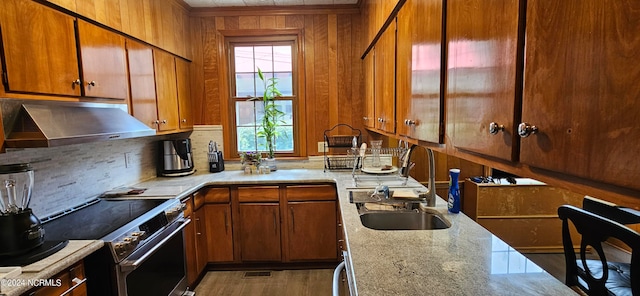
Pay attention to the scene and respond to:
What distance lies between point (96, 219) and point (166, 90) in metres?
1.36

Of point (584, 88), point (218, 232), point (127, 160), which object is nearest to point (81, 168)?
point (127, 160)

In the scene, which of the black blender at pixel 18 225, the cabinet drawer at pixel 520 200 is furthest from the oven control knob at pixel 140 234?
the cabinet drawer at pixel 520 200

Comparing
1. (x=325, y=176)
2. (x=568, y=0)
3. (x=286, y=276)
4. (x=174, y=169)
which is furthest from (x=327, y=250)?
(x=568, y=0)

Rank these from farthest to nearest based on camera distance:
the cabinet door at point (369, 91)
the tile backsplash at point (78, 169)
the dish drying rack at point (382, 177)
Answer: the cabinet door at point (369, 91) → the dish drying rack at point (382, 177) → the tile backsplash at point (78, 169)

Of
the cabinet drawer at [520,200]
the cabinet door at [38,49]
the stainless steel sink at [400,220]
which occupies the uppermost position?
the cabinet door at [38,49]

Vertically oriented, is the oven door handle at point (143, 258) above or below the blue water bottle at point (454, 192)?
below

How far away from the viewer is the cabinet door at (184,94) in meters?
3.13

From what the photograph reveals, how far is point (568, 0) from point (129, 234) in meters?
2.01

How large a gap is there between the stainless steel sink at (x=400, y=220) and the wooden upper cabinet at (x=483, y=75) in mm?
794

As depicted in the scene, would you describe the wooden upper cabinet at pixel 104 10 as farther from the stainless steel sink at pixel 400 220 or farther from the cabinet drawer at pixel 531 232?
the cabinet drawer at pixel 531 232

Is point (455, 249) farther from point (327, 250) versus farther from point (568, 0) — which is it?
point (327, 250)

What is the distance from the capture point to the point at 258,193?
9.78 ft

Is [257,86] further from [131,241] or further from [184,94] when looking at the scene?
[131,241]

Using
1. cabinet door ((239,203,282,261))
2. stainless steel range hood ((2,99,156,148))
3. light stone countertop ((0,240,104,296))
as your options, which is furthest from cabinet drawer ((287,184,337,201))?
light stone countertop ((0,240,104,296))
